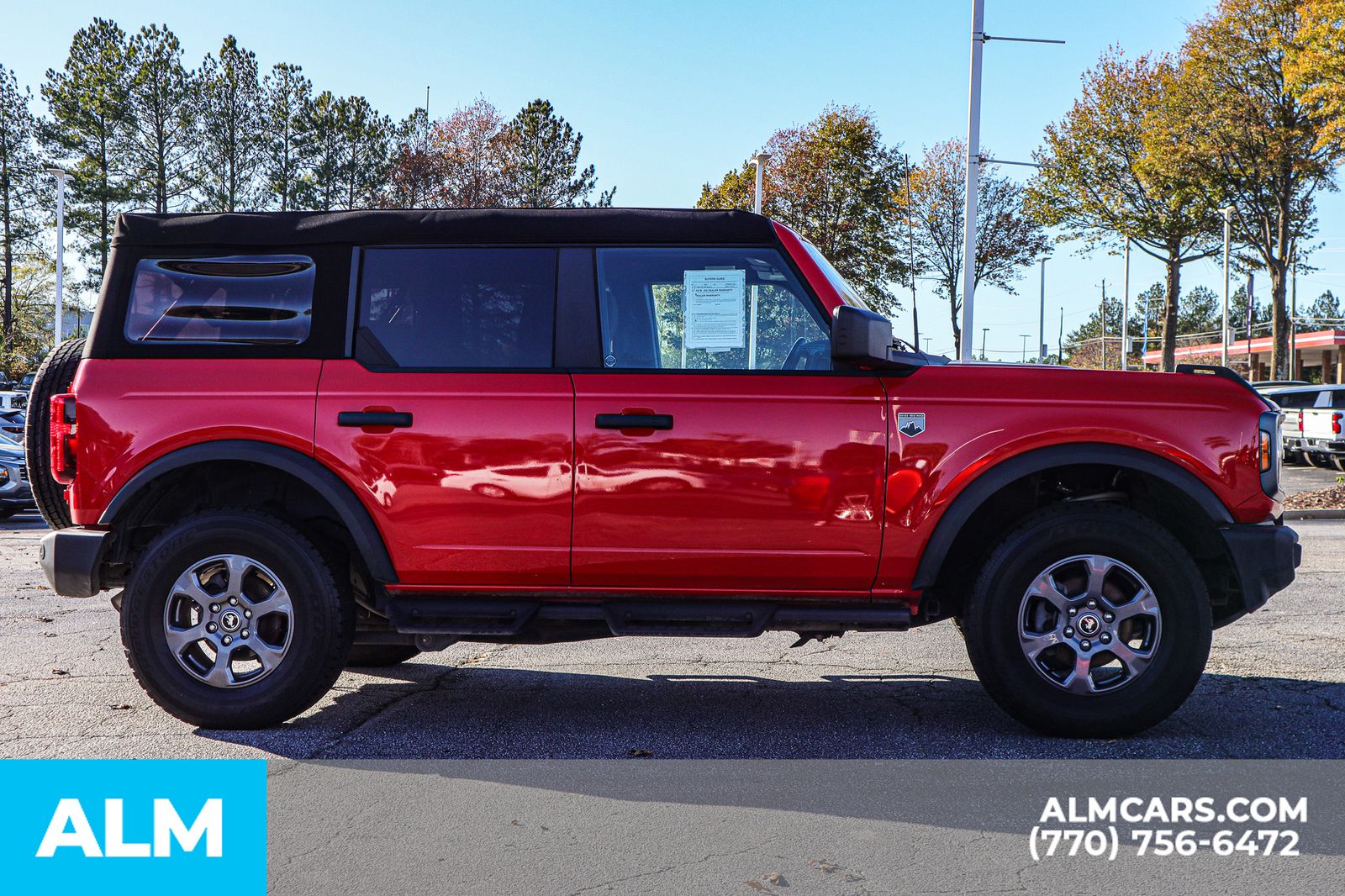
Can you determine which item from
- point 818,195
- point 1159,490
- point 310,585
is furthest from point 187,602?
point 818,195

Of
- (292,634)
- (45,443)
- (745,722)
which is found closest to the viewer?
(292,634)

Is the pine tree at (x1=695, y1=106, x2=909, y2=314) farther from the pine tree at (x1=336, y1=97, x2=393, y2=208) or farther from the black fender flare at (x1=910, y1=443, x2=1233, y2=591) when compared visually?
the black fender flare at (x1=910, y1=443, x2=1233, y2=591)

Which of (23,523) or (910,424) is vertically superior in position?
(910,424)

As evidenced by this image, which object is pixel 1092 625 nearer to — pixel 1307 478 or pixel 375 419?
pixel 375 419

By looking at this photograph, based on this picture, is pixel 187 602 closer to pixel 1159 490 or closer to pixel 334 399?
pixel 334 399

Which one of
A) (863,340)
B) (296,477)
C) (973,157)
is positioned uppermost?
(973,157)

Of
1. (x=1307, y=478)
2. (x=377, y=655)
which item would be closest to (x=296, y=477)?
(x=377, y=655)

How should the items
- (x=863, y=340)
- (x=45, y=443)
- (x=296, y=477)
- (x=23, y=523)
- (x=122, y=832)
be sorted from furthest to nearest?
(x=23, y=523) → (x=45, y=443) → (x=296, y=477) → (x=863, y=340) → (x=122, y=832)

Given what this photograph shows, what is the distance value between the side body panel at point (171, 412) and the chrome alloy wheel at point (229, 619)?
1.64ft

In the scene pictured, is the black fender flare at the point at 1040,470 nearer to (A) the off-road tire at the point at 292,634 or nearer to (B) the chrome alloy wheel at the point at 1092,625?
(B) the chrome alloy wheel at the point at 1092,625

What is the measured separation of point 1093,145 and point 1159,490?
32.7 metres

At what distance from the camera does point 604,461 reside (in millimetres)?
4602

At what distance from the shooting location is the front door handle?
4.59 meters

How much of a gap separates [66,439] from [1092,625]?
418 centimetres
